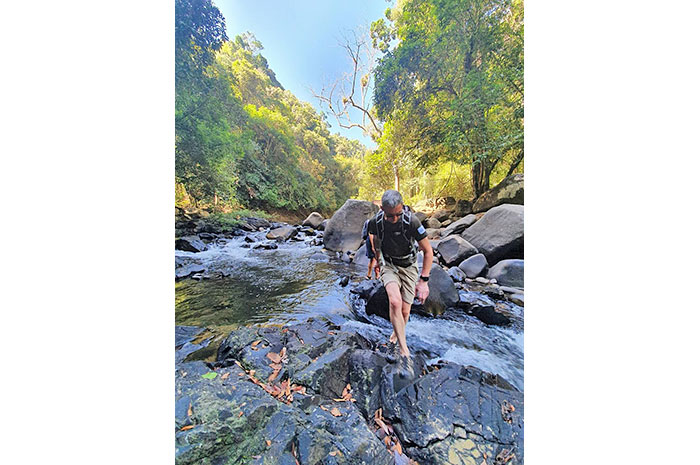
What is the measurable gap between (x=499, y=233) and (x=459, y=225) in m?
0.52

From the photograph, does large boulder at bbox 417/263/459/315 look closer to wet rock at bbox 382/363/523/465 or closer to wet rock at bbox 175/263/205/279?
wet rock at bbox 382/363/523/465

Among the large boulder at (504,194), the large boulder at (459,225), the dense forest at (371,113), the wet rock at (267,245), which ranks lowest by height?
the wet rock at (267,245)

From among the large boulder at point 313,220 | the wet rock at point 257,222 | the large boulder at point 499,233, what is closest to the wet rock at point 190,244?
the wet rock at point 257,222

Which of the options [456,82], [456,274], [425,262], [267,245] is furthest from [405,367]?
[456,82]

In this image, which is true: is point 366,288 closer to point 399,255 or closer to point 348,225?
point 399,255

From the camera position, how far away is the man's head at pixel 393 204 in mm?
1714

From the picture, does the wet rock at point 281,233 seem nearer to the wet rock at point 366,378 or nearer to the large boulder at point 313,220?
the large boulder at point 313,220

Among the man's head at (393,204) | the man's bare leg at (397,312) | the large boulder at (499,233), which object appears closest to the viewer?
the man's head at (393,204)

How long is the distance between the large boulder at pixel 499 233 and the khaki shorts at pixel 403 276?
171 cm

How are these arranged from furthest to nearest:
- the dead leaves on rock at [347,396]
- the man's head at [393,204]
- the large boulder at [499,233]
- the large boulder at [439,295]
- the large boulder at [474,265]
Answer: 1. the large boulder at [474,265]
2. the large boulder at [499,233]
3. the large boulder at [439,295]
4. the man's head at [393,204]
5. the dead leaves on rock at [347,396]

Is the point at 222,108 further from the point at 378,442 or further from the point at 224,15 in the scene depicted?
the point at 378,442

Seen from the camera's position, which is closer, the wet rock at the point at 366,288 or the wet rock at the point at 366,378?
the wet rock at the point at 366,378

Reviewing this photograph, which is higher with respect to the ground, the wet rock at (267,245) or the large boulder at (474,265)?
the wet rock at (267,245)

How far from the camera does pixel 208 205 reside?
2.39 meters
